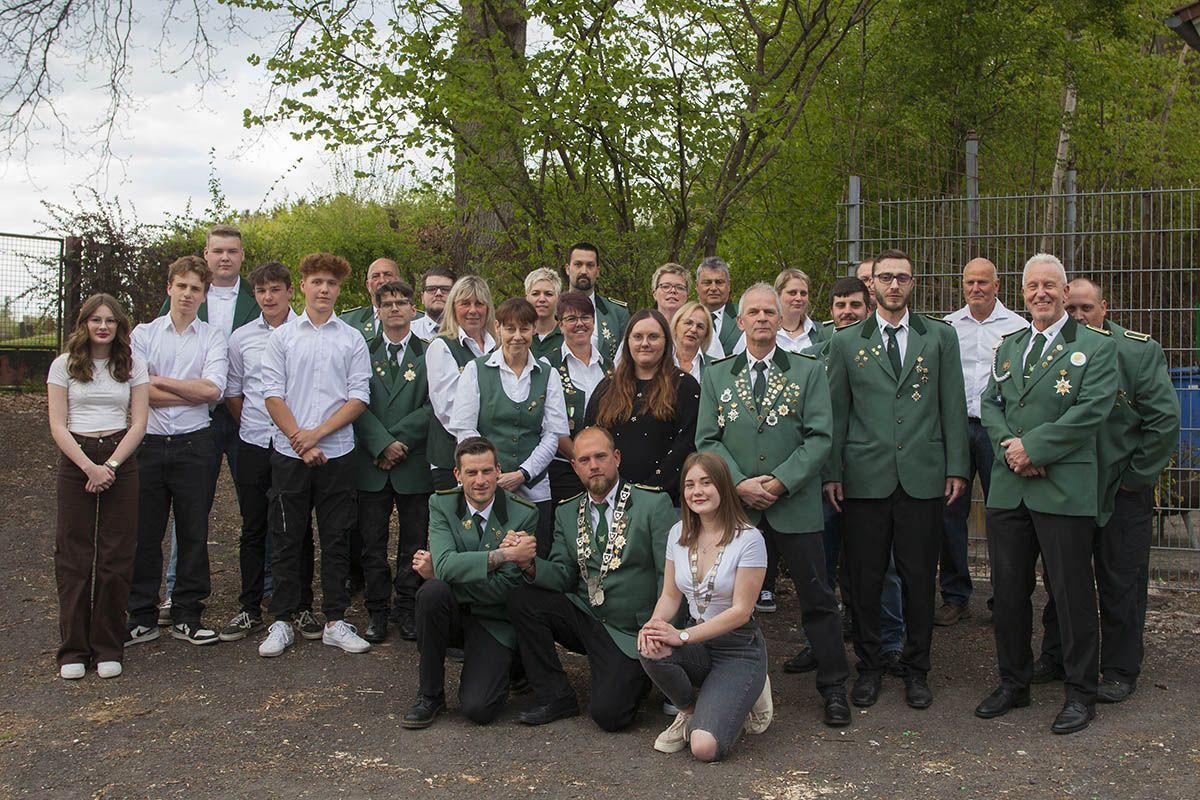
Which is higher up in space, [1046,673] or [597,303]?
[597,303]

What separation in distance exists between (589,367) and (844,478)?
1487mm

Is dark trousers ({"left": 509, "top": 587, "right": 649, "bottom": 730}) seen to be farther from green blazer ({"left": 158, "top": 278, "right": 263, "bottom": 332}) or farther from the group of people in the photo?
green blazer ({"left": 158, "top": 278, "right": 263, "bottom": 332})

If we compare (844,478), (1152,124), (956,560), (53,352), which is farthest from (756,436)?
(1152,124)

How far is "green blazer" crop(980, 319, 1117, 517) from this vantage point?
489cm

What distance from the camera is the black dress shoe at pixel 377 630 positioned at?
620 cm

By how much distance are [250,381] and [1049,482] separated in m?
4.05

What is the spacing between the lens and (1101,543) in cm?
536

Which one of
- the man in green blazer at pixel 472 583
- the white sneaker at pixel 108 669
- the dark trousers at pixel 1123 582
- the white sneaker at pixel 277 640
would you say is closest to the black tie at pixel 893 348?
the dark trousers at pixel 1123 582

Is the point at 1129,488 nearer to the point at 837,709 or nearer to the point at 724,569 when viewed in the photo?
the point at 837,709

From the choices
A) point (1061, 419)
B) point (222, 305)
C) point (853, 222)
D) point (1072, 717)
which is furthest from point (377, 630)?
point (853, 222)

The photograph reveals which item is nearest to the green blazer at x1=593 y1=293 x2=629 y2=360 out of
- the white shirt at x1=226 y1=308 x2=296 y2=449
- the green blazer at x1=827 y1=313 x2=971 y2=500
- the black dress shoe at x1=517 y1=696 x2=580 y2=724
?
the green blazer at x1=827 y1=313 x2=971 y2=500

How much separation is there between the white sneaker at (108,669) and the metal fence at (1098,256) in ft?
16.7

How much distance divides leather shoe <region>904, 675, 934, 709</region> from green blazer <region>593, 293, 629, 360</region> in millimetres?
2388

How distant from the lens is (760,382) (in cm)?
530
